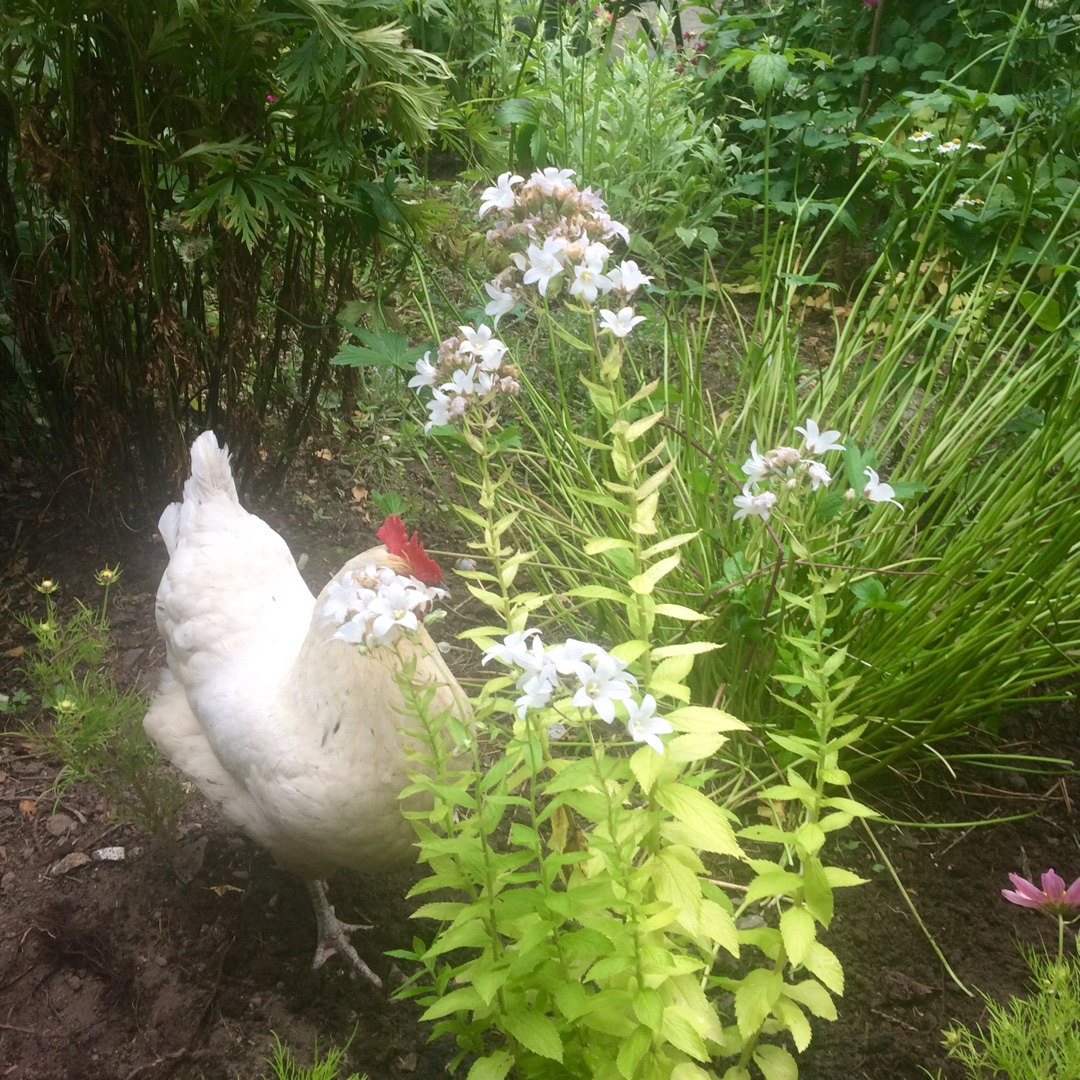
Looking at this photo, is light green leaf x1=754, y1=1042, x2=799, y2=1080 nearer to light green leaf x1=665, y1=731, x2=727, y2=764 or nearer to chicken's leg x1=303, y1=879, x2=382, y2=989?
light green leaf x1=665, y1=731, x2=727, y2=764

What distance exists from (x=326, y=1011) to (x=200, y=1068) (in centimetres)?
22

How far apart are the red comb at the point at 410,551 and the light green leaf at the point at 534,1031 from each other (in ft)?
2.06

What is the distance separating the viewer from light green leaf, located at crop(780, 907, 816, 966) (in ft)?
3.70

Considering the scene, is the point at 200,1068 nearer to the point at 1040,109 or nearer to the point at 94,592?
the point at 94,592

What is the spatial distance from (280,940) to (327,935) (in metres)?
0.11

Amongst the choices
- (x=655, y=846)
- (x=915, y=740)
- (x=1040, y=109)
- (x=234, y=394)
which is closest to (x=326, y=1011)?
(x=655, y=846)

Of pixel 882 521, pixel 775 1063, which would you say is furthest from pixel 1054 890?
pixel 882 521

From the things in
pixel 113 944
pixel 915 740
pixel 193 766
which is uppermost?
pixel 915 740

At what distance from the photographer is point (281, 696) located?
1.63 meters

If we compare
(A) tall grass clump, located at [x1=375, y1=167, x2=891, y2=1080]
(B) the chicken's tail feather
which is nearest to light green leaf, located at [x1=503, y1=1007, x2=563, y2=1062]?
(A) tall grass clump, located at [x1=375, y1=167, x2=891, y2=1080]

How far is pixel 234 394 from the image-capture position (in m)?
2.37

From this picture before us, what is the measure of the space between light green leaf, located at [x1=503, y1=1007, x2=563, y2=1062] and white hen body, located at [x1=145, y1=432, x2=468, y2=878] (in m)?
0.37

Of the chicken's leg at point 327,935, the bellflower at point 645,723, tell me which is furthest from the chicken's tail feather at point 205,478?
the bellflower at point 645,723

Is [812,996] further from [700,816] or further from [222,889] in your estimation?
[222,889]
